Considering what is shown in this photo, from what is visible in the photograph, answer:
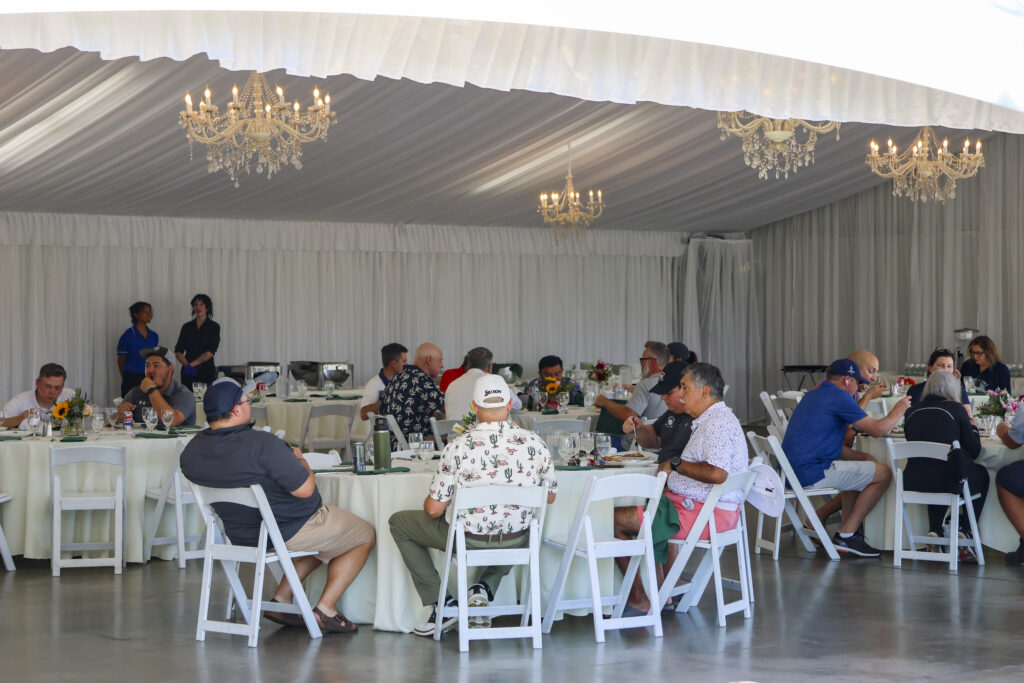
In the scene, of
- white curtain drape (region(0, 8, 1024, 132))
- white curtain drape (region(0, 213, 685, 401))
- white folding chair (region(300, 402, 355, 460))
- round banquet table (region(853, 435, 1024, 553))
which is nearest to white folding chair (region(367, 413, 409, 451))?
white folding chair (region(300, 402, 355, 460))

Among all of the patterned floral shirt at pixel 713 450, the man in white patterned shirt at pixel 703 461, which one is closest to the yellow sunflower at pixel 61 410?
the man in white patterned shirt at pixel 703 461

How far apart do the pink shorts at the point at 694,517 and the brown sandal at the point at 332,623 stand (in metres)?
1.54

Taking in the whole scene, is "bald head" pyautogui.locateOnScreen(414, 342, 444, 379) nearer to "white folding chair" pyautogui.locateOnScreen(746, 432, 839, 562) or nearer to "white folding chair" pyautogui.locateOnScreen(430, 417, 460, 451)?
"white folding chair" pyautogui.locateOnScreen(430, 417, 460, 451)

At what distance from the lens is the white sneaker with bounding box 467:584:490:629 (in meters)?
5.25

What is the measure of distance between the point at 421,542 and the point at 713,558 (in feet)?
4.75

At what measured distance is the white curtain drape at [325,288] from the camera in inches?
531

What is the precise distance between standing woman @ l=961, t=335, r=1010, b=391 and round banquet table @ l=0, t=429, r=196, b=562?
23.8 feet

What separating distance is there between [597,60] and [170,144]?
8.15 metres

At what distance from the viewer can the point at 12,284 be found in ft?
43.4

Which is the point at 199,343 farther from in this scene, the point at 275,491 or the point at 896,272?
the point at 896,272

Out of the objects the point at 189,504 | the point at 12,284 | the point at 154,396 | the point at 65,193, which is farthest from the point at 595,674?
the point at 12,284

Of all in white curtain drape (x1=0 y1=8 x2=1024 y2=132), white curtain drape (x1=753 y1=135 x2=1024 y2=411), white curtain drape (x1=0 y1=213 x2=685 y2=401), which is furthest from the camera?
white curtain drape (x1=753 y1=135 x2=1024 y2=411)

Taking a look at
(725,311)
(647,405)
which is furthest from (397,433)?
(725,311)

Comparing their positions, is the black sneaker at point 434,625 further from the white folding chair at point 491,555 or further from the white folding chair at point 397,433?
the white folding chair at point 397,433
